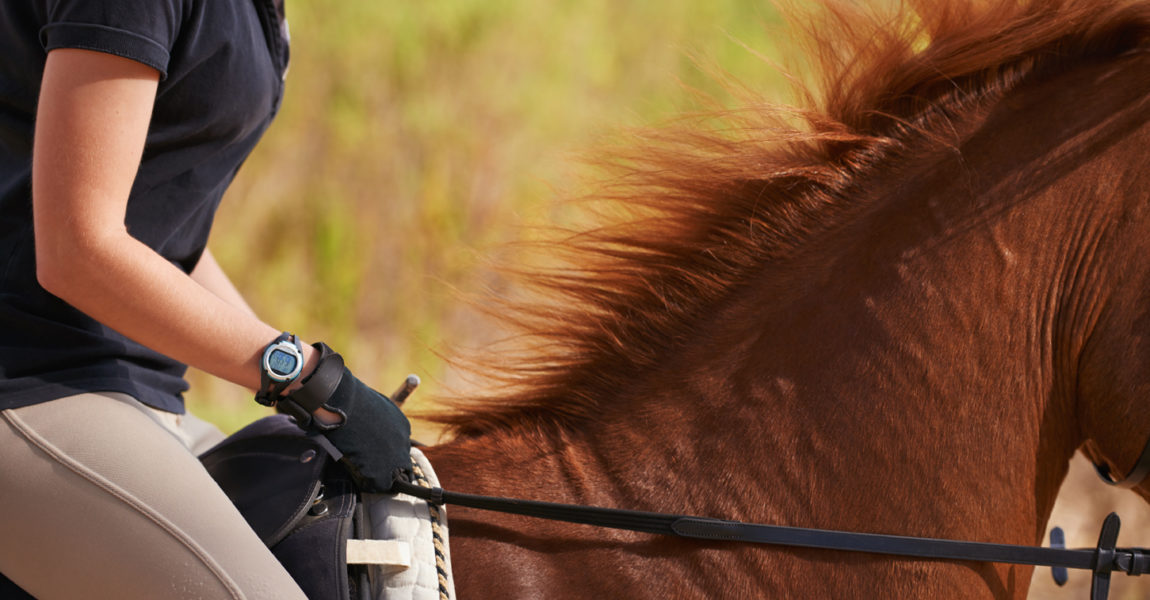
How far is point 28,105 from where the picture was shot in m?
1.26

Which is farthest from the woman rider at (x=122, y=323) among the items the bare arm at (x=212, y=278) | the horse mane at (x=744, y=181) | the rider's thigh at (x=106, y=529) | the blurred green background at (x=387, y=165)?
the blurred green background at (x=387, y=165)

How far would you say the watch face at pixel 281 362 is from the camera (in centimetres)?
122

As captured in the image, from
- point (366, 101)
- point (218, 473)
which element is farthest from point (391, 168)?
point (218, 473)

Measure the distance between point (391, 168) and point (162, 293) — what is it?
606 cm

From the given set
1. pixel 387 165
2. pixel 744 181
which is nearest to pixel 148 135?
pixel 744 181

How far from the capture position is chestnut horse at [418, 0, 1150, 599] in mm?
1320

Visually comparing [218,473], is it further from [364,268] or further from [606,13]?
[606,13]

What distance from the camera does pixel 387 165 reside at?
7062mm

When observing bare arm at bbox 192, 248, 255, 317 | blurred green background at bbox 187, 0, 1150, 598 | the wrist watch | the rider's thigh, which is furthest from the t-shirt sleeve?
blurred green background at bbox 187, 0, 1150, 598

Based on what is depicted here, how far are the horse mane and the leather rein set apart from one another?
18 centimetres

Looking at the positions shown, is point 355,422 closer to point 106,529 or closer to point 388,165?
point 106,529

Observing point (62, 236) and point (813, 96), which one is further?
point (813, 96)

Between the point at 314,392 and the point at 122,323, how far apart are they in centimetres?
25

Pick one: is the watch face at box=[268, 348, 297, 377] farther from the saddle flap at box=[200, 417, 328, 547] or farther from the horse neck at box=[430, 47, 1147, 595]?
the horse neck at box=[430, 47, 1147, 595]
